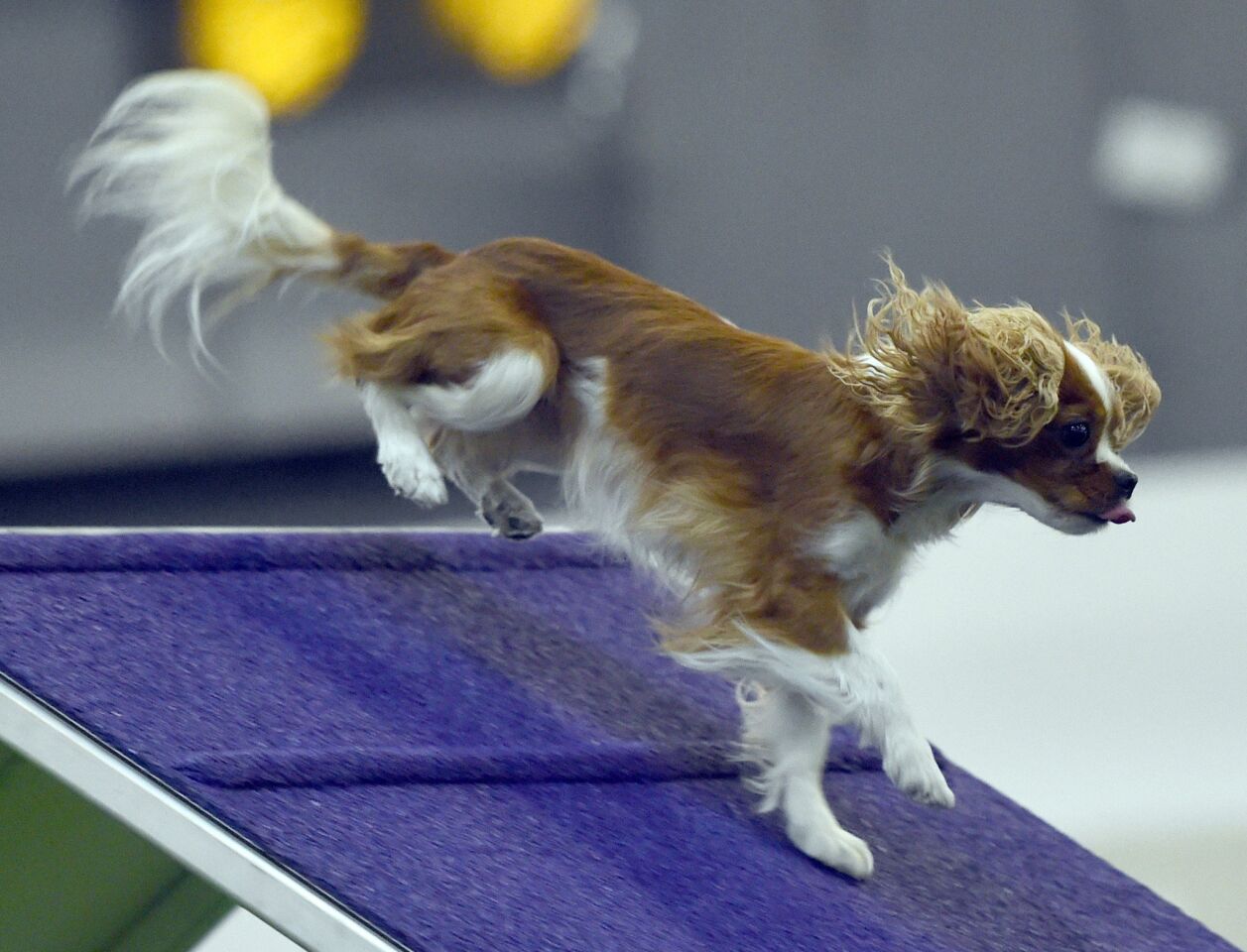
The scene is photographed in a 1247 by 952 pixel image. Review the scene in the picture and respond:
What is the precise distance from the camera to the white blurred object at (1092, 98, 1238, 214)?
6.06 meters

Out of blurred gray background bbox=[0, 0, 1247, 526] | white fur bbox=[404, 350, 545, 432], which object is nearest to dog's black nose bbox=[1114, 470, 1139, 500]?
white fur bbox=[404, 350, 545, 432]

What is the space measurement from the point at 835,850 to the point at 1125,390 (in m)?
0.63

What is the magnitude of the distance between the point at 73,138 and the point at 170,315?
62 cm

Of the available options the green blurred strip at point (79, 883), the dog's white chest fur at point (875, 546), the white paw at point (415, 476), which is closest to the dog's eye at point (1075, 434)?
the dog's white chest fur at point (875, 546)

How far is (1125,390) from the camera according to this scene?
2143 millimetres

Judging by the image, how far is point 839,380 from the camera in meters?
2.14

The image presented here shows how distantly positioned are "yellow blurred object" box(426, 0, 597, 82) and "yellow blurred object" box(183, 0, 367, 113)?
31 centimetres

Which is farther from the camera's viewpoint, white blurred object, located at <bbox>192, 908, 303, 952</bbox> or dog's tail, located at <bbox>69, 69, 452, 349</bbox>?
white blurred object, located at <bbox>192, 908, 303, 952</bbox>

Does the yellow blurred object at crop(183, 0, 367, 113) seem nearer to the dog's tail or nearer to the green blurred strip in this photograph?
the dog's tail

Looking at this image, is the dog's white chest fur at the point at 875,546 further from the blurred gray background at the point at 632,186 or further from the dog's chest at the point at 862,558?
the blurred gray background at the point at 632,186

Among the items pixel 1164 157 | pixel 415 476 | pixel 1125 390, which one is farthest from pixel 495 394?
pixel 1164 157

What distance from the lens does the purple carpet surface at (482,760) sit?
5.56ft

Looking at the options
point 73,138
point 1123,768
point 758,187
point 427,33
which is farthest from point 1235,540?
point 73,138

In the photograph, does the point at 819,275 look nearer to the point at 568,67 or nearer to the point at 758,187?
the point at 758,187
